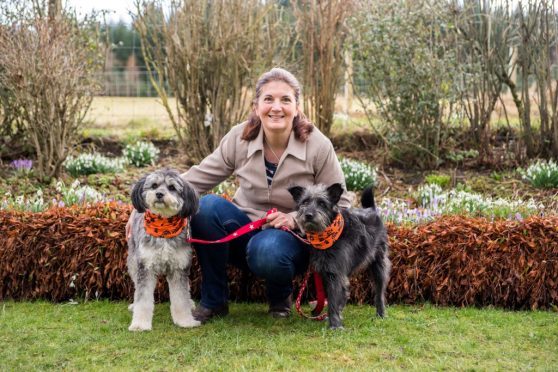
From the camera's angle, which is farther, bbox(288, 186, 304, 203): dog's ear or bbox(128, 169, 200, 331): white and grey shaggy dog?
bbox(288, 186, 304, 203): dog's ear

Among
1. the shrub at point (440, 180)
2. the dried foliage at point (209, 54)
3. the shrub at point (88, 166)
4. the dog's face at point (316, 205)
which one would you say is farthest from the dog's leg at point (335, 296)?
the shrub at point (88, 166)

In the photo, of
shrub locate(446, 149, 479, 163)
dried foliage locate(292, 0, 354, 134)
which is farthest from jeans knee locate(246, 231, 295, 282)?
dried foliage locate(292, 0, 354, 134)

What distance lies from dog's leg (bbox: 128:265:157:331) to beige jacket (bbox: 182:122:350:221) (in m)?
0.75

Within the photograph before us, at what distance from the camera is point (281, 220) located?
4.46 m

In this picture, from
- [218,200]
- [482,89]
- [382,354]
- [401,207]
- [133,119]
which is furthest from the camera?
[133,119]

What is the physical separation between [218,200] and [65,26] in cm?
435

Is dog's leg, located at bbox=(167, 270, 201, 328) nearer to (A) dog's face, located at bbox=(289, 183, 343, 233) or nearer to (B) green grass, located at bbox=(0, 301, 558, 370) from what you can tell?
(B) green grass, located at bbox=(0, 301, 558, 370)

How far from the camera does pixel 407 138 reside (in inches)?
348

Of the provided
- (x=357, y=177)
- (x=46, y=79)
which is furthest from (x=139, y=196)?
(x=357, y=177)

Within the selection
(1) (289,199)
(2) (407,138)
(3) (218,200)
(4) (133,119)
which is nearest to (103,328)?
(3) (218,200)

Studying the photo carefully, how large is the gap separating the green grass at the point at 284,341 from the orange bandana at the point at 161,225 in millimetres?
632

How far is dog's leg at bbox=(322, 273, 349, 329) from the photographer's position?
169 inches

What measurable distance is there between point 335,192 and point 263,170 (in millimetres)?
684

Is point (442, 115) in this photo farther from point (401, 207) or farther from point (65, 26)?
point (65, 26)
